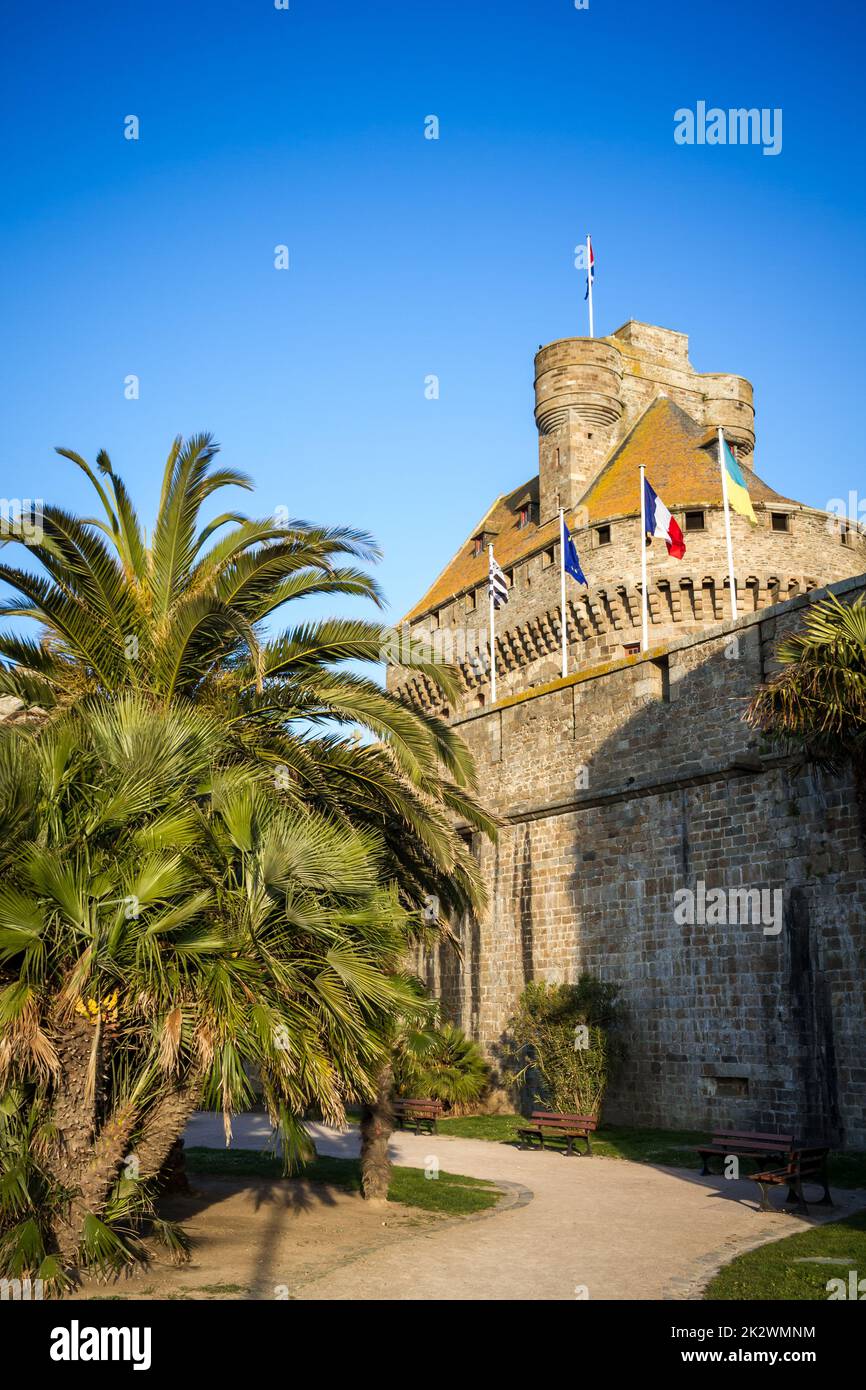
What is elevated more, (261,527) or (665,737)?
(261,527)

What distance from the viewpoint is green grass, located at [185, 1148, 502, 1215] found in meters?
11.5

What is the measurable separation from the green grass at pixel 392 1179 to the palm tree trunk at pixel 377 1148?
328mm

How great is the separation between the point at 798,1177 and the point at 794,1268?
116 inches

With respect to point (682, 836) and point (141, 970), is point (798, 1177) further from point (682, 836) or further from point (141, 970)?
point (682, 836)

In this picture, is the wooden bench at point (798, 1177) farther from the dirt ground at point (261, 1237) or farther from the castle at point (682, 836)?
the dirt ground at point (261, 1237)

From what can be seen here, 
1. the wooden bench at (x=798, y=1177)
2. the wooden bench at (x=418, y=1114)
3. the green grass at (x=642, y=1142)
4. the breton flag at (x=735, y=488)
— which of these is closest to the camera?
the wooden bench at (x=798, y=1177)

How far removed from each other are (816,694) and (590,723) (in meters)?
9.73

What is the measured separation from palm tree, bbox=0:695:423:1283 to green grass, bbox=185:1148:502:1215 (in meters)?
3.49

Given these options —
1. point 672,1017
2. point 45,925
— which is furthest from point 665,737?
point 45,925

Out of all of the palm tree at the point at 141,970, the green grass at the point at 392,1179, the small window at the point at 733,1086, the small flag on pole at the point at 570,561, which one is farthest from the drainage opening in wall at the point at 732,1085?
the small flag on pole at the point at 570,561

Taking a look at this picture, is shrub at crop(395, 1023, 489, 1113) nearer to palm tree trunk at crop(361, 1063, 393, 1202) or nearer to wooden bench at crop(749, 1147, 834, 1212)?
palm tree trunk at crop(361, 1063, 393, 1202)

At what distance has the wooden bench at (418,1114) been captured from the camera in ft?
58.5

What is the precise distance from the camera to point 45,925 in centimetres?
764
